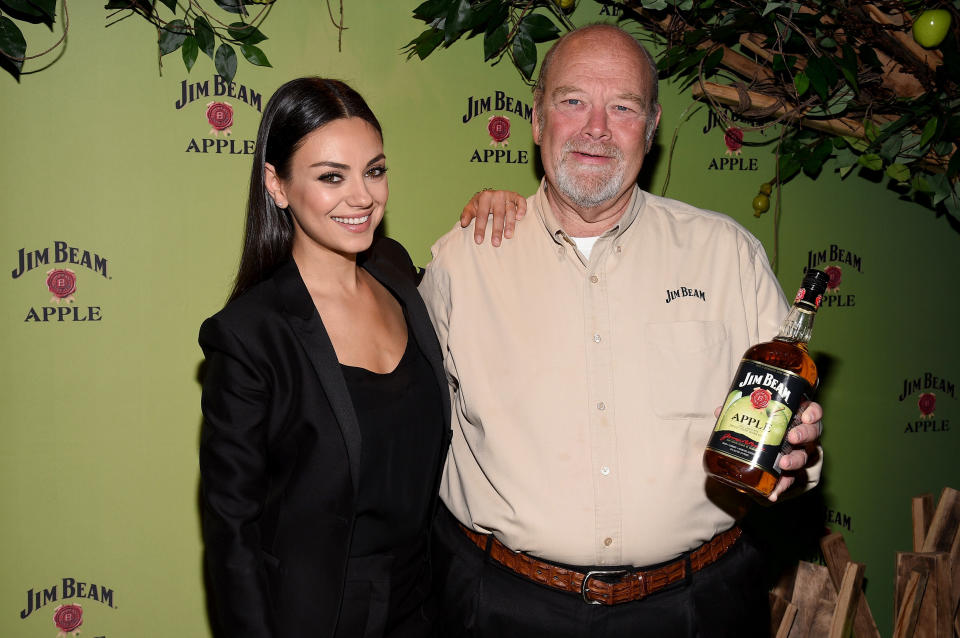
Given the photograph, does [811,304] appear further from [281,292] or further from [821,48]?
[821,48]

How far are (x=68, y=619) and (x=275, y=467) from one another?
1271 millimetres

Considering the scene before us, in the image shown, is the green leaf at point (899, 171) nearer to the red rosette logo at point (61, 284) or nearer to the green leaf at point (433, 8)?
the green leaf at point (433, 8)

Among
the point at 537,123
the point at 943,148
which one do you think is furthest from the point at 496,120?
the point at 943,148

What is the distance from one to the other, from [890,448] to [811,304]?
2098 millimetres

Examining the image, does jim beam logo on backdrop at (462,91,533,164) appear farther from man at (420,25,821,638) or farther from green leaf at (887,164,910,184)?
green leaf at (887,164,910,184)

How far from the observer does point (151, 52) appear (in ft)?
7.18

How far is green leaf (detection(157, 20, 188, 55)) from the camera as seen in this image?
7.09 ft

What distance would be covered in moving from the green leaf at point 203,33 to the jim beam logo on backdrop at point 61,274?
27.6 inches

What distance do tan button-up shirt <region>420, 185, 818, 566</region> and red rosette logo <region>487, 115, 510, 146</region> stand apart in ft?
2.29

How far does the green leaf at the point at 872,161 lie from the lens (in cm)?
266

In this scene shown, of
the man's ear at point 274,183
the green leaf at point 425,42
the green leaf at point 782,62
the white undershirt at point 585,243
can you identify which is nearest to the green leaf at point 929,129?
the green leaf at point 782,62

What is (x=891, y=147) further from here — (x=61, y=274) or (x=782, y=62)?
(x=61, y=274)

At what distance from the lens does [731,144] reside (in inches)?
108

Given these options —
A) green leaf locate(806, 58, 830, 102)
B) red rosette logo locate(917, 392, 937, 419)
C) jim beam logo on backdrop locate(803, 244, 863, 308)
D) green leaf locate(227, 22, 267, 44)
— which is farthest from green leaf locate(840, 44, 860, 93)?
green leaf locate(227, 22, 267, 44)
